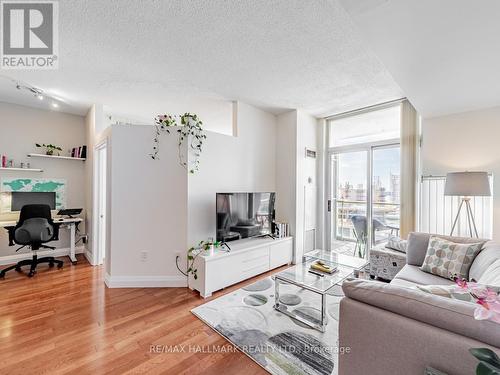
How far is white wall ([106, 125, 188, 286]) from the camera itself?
2980 mm

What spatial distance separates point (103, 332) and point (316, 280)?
6.85 ft

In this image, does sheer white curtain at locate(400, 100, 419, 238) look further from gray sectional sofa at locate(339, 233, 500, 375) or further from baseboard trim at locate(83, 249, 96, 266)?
baseboard trim at locate(83, 249, 96, 266)

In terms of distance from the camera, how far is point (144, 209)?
3.03 m

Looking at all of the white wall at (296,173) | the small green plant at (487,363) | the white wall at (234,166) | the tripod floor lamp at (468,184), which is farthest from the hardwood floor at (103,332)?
the tripod floor lamp at (468,184)

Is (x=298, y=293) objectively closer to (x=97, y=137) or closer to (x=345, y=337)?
(x=345, y=337)

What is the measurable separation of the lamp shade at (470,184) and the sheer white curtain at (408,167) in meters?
0.65

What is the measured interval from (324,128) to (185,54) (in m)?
2.99

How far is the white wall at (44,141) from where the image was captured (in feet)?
12.3

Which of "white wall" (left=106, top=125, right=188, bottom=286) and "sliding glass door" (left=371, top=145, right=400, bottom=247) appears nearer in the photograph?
"white wall" (left=106, top=125, right=188, bottom=286)

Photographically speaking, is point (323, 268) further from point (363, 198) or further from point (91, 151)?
point (91, 151)

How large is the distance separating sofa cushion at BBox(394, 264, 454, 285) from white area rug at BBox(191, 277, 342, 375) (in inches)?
31.5

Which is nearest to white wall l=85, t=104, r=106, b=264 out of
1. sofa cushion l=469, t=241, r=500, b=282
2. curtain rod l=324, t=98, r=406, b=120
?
curtain rod l=324, t=98, r=406, b=120

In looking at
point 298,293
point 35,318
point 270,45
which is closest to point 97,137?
point 35,318

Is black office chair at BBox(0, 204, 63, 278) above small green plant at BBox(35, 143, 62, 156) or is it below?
below
